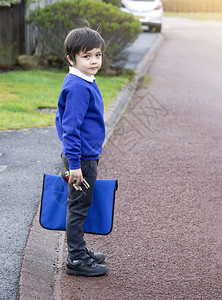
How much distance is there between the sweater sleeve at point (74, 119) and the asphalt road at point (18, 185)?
78 centimetres

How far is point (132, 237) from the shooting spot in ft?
12.8

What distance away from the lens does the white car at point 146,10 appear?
21953mm

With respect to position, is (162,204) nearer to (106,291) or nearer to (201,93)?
(106,291)

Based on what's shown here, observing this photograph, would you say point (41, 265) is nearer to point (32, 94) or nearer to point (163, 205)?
point (163, 205)

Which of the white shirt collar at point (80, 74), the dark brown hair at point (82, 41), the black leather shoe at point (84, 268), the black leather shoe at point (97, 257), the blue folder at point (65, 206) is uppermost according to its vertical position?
the dark brown hair at point (82, 41)

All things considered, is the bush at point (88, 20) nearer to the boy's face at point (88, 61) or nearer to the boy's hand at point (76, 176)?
the boy's face at point (88, 61)

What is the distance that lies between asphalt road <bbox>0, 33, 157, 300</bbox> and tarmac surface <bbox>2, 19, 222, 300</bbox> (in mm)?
68

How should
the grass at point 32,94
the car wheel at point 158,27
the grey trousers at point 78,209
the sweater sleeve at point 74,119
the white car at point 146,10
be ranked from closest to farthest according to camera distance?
the sweater sleeve at point 74,119 → the grey trousers at point 78,209 → the grass at point 32,94 → the white car at point 146,10 → the car wheel at point 158,27

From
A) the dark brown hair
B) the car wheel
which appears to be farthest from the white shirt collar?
the car wheel

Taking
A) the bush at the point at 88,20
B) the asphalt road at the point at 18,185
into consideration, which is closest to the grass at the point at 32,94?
the asphalt road at the point at 18,185

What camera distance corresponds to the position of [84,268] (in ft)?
10.8

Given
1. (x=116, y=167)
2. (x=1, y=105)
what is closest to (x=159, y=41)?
(x=1, y=105)

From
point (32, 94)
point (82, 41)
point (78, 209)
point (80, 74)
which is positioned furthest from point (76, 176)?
point (32, 94)

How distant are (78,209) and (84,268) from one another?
38 centimetres
